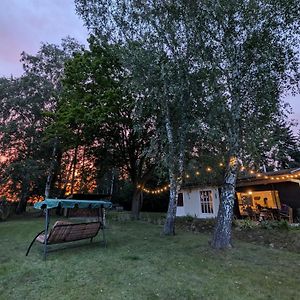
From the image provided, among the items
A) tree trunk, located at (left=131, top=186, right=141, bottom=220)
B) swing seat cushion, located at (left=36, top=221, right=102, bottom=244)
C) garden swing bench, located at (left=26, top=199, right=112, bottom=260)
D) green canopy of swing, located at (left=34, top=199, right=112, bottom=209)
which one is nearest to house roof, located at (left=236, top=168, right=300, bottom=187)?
tree trunk, located at (left=131, top=186, right=141, bottom=220)

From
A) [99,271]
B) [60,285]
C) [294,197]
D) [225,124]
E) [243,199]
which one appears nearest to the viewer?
[60,285]

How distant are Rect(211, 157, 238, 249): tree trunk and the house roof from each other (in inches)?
252

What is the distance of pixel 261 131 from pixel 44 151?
17403 millimetres

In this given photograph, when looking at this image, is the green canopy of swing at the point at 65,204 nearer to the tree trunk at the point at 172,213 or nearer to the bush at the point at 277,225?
the tree trunk at the point at 172,213

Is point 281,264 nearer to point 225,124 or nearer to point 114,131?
point 225,124

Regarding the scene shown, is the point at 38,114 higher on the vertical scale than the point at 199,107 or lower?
higher

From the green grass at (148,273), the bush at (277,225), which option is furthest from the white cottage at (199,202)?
the green grass at (148,273)

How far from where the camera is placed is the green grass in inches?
151

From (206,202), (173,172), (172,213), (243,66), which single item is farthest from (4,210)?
(243,66)

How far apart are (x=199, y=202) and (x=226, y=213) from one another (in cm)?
995

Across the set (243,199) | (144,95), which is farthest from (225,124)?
(243,199)

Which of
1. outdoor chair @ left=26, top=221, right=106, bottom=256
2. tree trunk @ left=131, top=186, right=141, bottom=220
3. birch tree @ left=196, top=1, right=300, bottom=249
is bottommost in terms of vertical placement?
outdoor chair @ left=26, top=221, right=106, bottom=256

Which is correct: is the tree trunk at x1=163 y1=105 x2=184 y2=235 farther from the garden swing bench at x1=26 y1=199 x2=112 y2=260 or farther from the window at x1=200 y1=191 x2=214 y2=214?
the window at x1=200 y1=191 x2=214 y2=214

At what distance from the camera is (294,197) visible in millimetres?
12688
